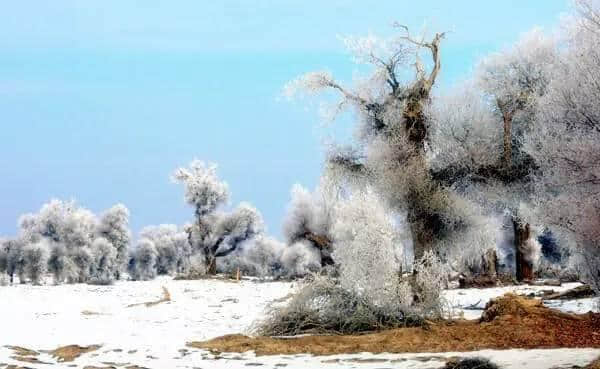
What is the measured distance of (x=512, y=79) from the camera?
1013 inches

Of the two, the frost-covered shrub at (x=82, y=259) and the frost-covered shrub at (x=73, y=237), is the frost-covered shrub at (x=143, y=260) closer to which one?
the frost-covered shrub at (x=73, y=237)

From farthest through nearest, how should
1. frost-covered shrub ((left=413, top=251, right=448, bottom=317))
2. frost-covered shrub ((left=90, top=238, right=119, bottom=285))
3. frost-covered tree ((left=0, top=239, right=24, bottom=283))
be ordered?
1. frost-covered tree ((left=0, top=239, right=24, bottom=283))
2. frost-covered shrub ((left=90, top=238, right=119, bottom=285))
3. frost-covered shrub ((left=413, top=251, right=448, bottom=317))

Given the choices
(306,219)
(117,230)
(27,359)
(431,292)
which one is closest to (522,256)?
(431,292)

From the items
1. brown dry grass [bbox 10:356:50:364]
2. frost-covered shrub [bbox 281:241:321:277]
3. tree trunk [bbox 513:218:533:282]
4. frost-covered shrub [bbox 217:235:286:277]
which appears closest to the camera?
brown dry grass [bbox 10:356:50:364]

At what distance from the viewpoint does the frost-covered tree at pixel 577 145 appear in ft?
41.1

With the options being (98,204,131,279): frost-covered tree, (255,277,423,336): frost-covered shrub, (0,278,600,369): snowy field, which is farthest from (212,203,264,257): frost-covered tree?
(255,277,423,336): frost-covered shrub

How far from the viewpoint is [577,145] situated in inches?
491

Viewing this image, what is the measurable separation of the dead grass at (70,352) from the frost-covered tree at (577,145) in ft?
31.8

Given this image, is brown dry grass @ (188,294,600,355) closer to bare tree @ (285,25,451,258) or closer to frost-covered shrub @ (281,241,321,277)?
bare tree @ (285,25,451,258)

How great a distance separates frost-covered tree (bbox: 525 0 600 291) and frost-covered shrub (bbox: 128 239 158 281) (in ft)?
256

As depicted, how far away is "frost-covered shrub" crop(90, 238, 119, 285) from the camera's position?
65.8m

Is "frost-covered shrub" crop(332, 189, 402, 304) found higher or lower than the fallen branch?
higher

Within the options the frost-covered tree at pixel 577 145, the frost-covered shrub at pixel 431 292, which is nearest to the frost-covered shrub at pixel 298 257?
the frost-covered shrub at pixel 431 292

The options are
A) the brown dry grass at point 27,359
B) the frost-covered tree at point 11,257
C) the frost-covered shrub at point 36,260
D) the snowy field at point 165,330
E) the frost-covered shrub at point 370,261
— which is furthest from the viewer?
the frost-covered tree at point 11,257
